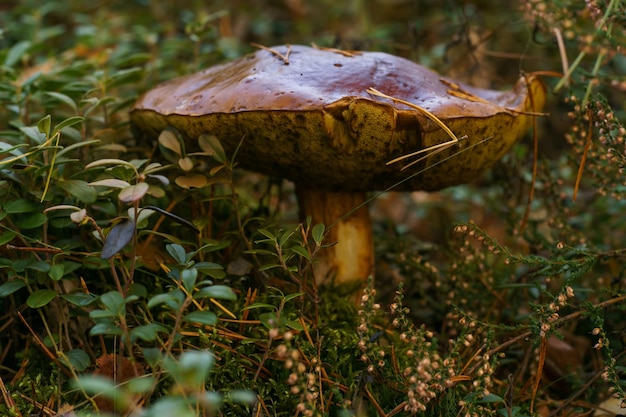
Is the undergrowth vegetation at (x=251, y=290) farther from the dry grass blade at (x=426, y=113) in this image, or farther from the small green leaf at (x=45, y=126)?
the dry grass blade at (x=426, y=113)

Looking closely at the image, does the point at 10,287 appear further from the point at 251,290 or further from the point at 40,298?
the point at 251,290

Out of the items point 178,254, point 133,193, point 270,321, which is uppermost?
point 133,193

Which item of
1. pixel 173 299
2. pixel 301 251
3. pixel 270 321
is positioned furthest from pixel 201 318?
pixel 301 251

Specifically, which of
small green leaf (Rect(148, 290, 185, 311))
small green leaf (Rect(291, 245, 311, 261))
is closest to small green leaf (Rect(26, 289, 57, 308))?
small green leaf (Rect(148, 290, 185, 311))

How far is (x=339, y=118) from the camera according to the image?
3.74 feet

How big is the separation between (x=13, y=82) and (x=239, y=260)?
962 millimetres

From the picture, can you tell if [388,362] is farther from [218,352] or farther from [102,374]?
[102,374]

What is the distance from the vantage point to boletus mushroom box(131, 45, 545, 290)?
3.78ft

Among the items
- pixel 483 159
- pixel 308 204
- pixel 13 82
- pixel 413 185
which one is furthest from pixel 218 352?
pixel 13 82

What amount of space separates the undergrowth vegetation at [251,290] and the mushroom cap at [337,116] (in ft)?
0.30

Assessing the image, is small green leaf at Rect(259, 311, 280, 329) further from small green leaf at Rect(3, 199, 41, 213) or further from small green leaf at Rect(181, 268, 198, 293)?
small green leaf at Rect(3, 199, 41, 213)

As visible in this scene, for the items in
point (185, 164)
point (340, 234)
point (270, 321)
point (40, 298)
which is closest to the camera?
point (270, 321)

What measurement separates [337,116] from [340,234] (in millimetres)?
519

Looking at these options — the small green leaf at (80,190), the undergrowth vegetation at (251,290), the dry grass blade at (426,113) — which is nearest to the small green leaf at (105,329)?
the undergrowth vegetation at (251,290)
